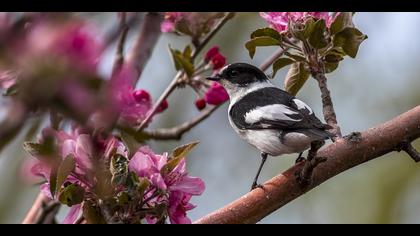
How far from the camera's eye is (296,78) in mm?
2832

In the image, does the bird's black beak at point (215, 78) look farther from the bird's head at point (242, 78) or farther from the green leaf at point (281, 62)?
the green leaf at point (281, 62)

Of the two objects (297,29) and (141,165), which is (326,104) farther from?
(141,165)

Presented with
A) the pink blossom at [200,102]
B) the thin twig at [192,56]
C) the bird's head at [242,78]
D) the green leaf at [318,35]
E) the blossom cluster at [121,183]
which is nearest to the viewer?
the blossom cluster at [121,183]

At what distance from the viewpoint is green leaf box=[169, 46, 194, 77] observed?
313 centimetres

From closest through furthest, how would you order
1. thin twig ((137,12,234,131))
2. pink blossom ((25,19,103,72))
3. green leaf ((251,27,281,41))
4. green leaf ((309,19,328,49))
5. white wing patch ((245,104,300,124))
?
pink blossom ((25,19,103,72)) → green leaf ((309,19,328,49)) → green leaf ((251,27,281,41)) → thin twig ((137,12,234,131)) → white wing patch ((245,104,300,124))

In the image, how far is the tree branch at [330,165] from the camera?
2.12 meters

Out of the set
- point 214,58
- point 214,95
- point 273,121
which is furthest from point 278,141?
point 214,58

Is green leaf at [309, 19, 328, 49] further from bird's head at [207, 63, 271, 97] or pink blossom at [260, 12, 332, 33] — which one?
bird's head at [207, 63, 271, 97]

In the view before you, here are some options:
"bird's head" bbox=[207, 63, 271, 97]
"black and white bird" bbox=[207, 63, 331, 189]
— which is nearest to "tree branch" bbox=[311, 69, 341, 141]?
"black and white bird" bbox=[207, 63, 331, 189]

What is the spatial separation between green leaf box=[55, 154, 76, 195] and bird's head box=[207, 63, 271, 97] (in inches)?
93.1

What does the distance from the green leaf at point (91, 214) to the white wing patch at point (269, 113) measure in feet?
5.09

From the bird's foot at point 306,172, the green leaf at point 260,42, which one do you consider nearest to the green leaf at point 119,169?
the bird's foot at point 306,172
